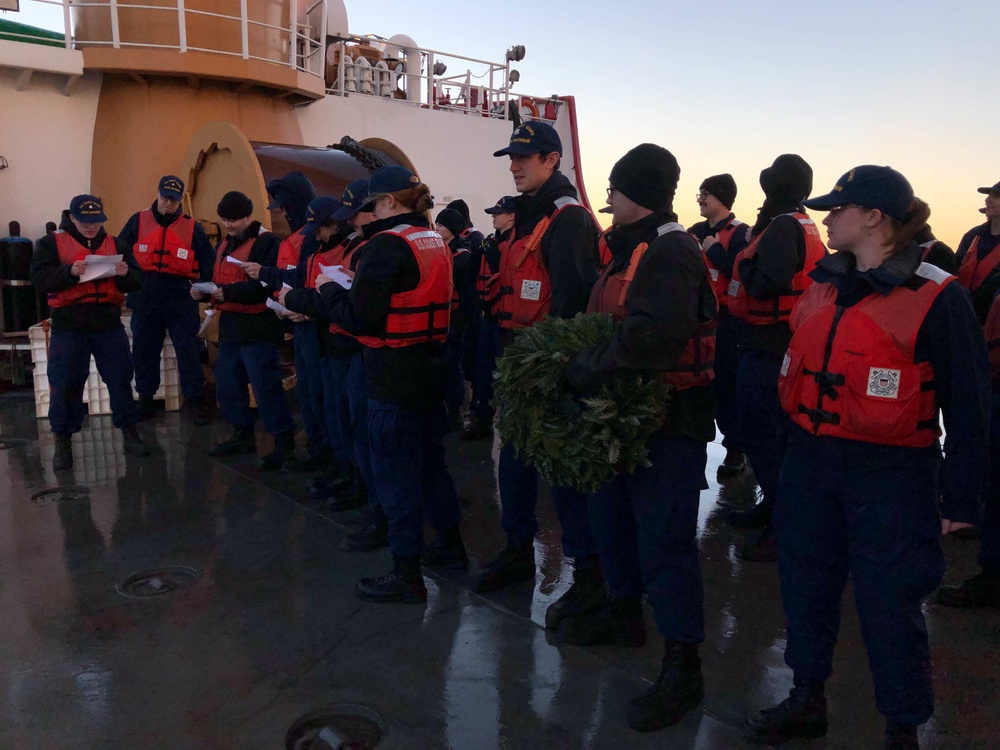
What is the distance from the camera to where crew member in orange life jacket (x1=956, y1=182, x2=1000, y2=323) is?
3.92 meters

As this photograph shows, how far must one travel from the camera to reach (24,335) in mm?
7898

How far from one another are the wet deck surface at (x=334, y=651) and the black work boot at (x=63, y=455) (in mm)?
844

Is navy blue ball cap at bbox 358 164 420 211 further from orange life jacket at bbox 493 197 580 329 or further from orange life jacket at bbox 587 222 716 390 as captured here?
orange life jacket at bbox 587 222 716 390

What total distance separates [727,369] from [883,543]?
9.57ft

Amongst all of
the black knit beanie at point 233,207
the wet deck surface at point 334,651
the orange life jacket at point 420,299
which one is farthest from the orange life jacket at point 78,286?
the orange life jacket at point 420,299

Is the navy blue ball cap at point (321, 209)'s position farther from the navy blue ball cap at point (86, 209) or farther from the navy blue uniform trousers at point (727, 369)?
the navy blue uniform trousers at point (727, 369)

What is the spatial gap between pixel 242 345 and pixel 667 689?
4.12 m

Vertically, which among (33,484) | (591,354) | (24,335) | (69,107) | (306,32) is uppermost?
(306,32)

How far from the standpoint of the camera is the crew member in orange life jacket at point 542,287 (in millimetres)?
3203

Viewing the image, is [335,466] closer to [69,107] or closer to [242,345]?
[242,345]

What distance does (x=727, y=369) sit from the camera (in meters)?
4.99

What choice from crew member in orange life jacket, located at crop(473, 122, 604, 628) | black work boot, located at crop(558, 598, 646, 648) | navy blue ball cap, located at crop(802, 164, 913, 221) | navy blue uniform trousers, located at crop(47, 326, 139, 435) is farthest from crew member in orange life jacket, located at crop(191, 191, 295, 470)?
navy blue ball cap, located at crop(802, 164, 913, 221)

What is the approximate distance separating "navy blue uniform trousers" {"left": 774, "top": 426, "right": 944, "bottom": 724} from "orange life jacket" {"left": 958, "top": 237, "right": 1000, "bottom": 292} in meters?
2.54

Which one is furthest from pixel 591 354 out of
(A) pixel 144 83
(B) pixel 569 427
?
(A) pixel 144 83
